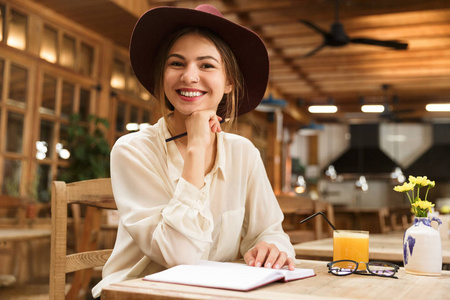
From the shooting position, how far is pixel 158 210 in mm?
1221

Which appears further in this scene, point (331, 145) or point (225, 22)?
point (331, 145)

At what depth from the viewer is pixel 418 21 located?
20.5 feet

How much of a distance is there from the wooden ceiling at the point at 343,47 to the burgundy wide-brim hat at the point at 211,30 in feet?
11.8

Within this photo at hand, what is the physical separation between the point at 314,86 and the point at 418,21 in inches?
160

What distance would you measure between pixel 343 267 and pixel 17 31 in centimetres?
457

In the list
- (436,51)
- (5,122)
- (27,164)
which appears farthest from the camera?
(436,51)

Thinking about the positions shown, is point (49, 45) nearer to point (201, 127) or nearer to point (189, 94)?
point (189, 94)

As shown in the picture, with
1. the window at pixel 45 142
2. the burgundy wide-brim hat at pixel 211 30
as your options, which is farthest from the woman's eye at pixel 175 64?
the window at pixel 45 142

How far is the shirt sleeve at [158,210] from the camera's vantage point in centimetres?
115

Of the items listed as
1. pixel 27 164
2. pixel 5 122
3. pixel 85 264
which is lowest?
pixel 85 264

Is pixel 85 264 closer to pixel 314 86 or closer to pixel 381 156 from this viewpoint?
pixel 314 86

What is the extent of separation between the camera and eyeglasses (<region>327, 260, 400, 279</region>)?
1142mm

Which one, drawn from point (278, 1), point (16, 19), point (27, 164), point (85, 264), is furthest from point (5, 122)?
point (85, 264)

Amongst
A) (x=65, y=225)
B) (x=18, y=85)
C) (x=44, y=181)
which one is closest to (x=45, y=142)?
(x=44, y=181)
